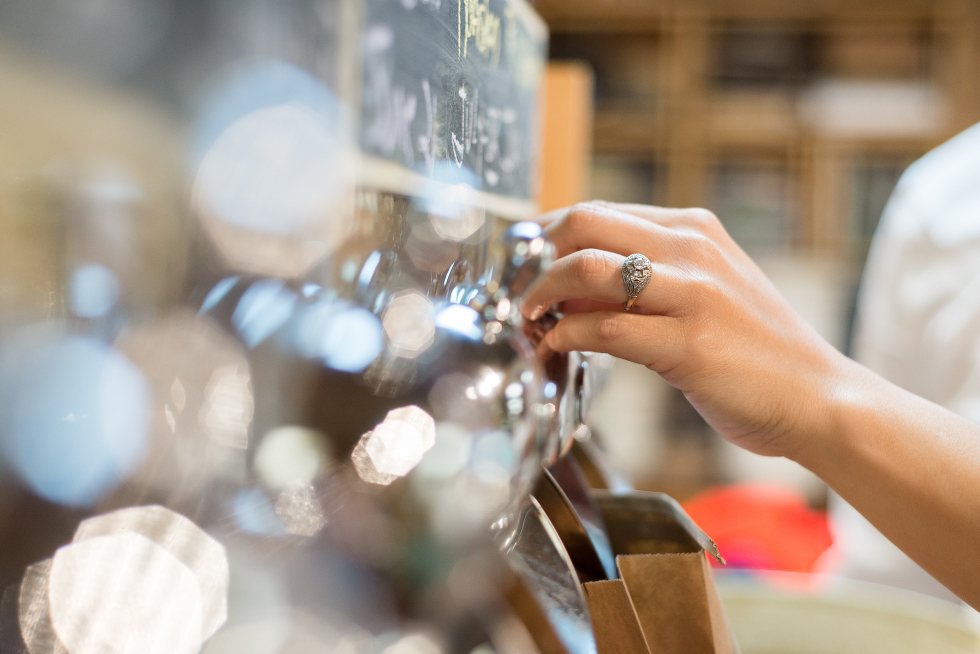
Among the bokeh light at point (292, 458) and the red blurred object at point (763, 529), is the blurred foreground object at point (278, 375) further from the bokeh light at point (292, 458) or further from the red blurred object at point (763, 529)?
the red blurred object at point (763, 529)

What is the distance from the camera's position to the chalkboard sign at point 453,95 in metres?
0.28

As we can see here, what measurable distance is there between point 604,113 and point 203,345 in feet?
8.56

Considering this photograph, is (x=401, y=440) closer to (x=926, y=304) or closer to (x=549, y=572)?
(x=549, y=572)

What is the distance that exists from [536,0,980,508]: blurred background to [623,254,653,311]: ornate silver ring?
215 cm

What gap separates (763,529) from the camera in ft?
4.54

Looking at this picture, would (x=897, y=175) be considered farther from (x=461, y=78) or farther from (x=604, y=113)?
(x=461, y=78)

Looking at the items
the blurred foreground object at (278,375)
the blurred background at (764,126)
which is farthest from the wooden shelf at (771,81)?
the blurred foreground object at (278,375)

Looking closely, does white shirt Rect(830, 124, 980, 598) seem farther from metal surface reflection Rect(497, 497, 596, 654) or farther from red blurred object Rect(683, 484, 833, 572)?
metal surface reflection Rect(497, 497, 596, 654)

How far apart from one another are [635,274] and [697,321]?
5cm

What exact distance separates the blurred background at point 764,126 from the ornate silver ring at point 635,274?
2149 mm

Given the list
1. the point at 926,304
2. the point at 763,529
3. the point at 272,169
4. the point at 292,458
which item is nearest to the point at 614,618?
the point at 292,458

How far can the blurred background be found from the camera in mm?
2492

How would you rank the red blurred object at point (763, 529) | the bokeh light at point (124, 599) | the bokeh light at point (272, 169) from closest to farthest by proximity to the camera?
the bokeh light at point (124, 599), the bokeh light at point (272, 169), the red blurred object at point (763, 529)

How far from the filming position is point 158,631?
0.66 feet
